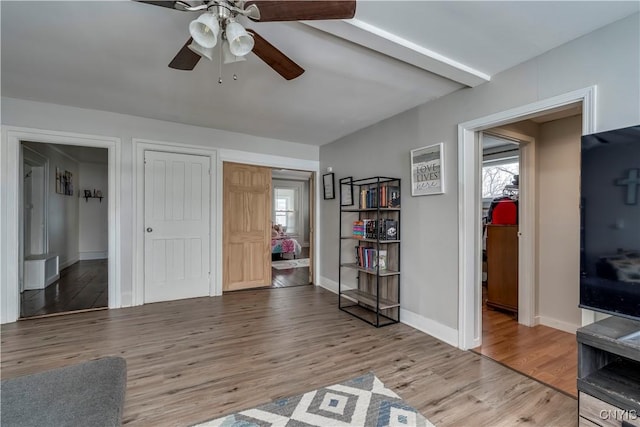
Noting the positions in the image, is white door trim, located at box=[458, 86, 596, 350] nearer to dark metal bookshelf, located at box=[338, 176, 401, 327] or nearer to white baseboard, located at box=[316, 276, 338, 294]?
dark metal bookshelf, located at box=[338, 176, 401, 327]

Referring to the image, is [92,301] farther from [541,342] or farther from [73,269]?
[541,342]

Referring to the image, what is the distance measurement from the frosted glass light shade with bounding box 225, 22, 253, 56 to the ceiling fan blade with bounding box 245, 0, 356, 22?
0.32 ft

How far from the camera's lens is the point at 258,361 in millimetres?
2416

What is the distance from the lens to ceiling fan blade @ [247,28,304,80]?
5.46 feet

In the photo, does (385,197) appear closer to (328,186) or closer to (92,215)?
(328,186)

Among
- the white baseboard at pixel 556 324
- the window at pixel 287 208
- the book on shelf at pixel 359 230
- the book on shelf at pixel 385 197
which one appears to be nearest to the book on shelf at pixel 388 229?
the book on shelf at pixel 385 197

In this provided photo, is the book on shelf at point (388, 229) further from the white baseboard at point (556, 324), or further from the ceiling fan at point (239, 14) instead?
the ceiling fan at point (239, 14)

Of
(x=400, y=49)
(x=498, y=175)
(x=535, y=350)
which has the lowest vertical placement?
(x=535, y=350)

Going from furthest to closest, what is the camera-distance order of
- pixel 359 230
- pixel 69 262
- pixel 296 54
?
pixel 69 262, pixel 359 230, pixel 296 54

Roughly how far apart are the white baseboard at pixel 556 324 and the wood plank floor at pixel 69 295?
5.14 metres

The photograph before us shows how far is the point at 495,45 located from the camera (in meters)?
2.08

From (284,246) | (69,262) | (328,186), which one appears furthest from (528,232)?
(69,262)

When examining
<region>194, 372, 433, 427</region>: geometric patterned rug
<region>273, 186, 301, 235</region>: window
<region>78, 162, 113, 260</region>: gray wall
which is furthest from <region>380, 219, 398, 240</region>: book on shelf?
<region>78, 162, 113, 260</region>: gray wall

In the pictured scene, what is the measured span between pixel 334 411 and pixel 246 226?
3.32m
